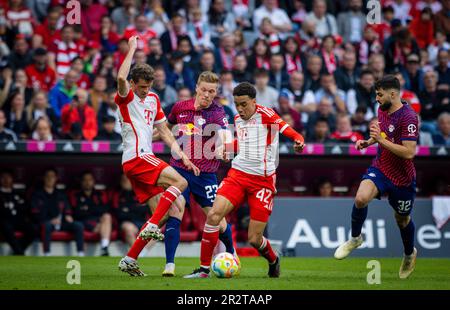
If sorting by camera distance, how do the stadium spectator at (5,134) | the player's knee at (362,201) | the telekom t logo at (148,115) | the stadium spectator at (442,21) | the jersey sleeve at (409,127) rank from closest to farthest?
1. the telekom t logo at (148,115)
2. the jersey sleeve at (409,127)
3. the player's knee at (362,201)
4. the stadium spectator at (5,134)
5. the stadium spectator at (442,21)

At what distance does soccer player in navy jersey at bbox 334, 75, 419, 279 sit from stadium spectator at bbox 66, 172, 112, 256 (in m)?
6.40

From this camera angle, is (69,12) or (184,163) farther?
(69,12)

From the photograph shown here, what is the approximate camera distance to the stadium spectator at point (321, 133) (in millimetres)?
18125

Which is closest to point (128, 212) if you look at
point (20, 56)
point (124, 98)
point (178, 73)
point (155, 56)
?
point (178, 73)

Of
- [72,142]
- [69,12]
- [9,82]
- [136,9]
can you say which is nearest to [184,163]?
[72,142]

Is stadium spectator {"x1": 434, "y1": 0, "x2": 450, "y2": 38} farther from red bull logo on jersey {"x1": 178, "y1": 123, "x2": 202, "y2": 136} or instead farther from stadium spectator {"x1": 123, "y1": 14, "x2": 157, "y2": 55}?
red bull logo on jersey {"x1": 178, "y1": 123, "x2": 202, "y2": 136}

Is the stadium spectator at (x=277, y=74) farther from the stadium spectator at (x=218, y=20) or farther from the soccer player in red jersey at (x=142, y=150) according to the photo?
the soccer player in red jersey at (x=142, y=150)

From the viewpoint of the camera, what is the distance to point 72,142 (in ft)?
55.2

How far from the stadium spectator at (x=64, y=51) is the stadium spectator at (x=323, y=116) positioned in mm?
5145

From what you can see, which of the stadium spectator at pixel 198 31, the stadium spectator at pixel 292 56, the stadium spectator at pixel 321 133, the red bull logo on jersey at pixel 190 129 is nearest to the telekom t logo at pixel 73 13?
the stadium spectator at pixel 198 31

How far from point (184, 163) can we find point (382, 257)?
6.69 m

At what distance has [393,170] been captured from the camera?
11555 millimetres

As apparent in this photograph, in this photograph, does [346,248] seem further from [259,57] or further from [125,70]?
[259,57]
